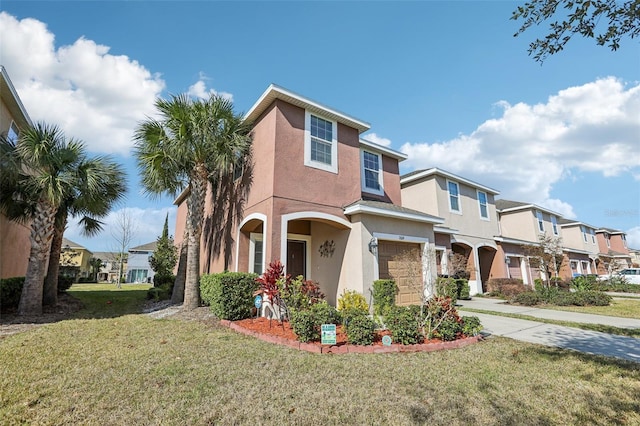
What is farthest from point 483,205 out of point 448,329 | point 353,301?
point 448,329

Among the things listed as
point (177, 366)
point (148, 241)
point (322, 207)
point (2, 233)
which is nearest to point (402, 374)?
point (177, 366)

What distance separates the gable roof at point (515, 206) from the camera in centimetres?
2447

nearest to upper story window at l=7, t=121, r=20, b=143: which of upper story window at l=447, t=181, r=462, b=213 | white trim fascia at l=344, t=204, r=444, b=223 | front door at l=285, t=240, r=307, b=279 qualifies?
front door at l=285, t=240, r=307, b=279

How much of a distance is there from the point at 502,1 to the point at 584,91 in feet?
21.0

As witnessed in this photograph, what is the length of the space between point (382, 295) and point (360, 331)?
401 centimetres

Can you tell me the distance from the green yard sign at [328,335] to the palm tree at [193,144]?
6730 millimetres

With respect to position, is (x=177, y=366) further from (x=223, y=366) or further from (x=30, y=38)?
(x=30, y=38)

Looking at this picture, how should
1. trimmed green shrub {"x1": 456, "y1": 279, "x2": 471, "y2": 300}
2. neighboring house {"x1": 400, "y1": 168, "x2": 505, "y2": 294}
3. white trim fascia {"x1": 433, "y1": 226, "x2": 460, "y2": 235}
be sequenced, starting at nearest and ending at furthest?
trimmed green shrub {"x1": 456, "y1": 279, "x2": 471, "y2": 300}, white trim fascia {"x1": 433, "y1": 226, "x2": 460, "y2": 235}, neighboring house {"x1": 400, "y1": 168, "x2": 505, "y2": 294}

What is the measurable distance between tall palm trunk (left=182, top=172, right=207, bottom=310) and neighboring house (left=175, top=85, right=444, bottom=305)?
152 centimetres

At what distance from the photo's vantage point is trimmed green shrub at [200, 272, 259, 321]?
28.6 ft

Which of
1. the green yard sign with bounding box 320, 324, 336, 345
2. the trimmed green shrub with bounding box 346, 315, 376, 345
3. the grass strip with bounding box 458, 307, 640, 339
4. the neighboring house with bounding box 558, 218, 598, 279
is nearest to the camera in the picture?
the green yard sign with bounding box 320, 324, 336, 345

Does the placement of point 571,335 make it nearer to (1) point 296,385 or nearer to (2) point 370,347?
(2) point 370,347

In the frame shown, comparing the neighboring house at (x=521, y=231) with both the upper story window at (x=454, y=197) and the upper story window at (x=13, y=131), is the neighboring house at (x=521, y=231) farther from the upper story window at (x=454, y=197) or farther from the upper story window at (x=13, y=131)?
the upper story window at (x=13, y=131)

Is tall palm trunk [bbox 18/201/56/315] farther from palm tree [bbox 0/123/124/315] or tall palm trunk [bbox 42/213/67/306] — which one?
tall palm trunk [bbox 42/213/67/306]
